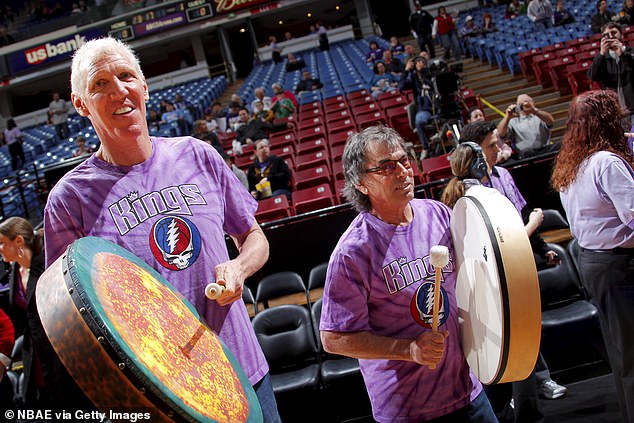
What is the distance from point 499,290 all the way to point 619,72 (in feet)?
17.2

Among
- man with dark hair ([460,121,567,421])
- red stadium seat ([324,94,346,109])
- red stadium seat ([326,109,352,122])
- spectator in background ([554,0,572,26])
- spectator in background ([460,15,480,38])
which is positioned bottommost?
man with dark hair ([460,121,567,421])

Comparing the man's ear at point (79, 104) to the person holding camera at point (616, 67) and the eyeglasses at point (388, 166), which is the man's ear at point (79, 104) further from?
the person holding camera at point (616, 67)

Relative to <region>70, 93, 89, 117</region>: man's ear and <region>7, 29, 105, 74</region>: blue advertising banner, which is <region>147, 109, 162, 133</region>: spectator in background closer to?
<region>7, 29, 105, 74</region>: blue advertising banner

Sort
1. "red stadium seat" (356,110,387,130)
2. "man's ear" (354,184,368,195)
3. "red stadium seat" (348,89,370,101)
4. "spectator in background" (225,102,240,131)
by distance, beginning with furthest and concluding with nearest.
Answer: "spectator in background" (225,102,240,131), "red stadium seat" (348,89,370,101), "red stadium seat" (356,110,387,130), "man's ear" (354,184,368,195)

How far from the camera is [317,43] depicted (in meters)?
22.1

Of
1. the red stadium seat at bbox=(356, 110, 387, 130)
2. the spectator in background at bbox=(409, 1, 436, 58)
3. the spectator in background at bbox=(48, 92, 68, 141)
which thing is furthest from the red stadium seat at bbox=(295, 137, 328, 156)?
the spectator in background at bbox=(48, 92, 68, 141)

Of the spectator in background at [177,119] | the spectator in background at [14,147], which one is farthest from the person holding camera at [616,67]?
the spectator in background at [14,147]

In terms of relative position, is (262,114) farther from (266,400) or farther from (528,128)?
(266,400)

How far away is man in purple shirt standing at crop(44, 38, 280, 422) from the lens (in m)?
1.45

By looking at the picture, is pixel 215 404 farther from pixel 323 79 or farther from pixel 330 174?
pixel 323 79

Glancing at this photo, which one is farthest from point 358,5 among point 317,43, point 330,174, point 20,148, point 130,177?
point 130,177

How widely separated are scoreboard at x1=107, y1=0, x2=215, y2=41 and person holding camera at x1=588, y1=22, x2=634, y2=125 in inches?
696

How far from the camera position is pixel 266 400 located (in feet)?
5.01

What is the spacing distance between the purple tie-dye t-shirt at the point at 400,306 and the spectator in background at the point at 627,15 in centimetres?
1267
